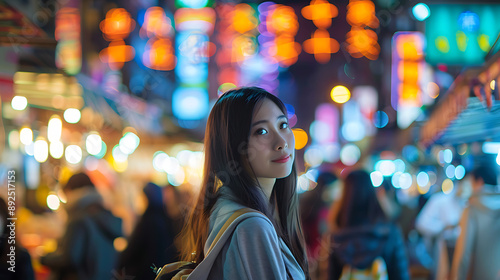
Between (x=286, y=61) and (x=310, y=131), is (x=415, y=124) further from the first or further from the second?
(x=310, y=131)

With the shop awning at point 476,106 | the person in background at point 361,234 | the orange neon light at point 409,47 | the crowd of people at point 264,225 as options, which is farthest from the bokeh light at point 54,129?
the orange neon light at point 409,47

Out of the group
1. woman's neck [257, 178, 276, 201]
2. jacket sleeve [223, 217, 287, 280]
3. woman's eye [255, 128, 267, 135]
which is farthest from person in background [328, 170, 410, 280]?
jacket sleeve [223, 217, 287, 280]

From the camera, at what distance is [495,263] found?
9.01 ft

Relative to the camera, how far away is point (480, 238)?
2859mm

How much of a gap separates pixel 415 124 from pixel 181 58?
5133 millimetres

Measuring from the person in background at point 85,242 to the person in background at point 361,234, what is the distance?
6.98ft

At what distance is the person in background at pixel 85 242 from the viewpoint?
366 centimetres

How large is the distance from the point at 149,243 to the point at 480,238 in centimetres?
247

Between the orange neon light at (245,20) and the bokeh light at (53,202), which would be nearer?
the bokeh light at (53,202)

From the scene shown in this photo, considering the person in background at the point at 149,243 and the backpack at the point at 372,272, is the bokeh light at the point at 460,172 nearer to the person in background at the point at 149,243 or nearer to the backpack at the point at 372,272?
the backpack at the point at 372,272

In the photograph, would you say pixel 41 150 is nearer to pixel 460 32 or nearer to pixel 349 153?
pixel 460 32

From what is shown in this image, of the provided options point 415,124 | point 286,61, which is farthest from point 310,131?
point 286,61

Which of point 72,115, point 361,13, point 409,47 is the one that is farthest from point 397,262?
point 409,47

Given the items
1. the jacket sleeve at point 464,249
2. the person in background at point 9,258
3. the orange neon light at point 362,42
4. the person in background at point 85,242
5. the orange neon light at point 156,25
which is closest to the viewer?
the person in background at point 9,258
